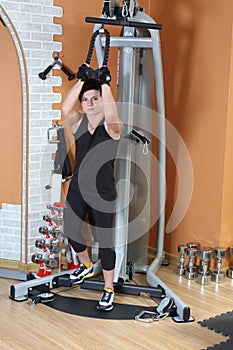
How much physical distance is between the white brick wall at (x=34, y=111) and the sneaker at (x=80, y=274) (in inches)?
13.9

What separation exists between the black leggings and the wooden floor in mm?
261

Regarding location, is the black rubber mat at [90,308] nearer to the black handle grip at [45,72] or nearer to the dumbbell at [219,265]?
the dumbbell at [219,265]

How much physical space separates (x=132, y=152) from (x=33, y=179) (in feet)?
2.01

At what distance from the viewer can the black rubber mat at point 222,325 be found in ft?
8.81

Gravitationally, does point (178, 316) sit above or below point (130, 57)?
below

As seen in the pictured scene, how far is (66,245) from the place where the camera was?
11.5 ft

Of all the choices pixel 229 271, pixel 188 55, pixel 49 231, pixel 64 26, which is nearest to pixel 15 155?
pixel 49 231

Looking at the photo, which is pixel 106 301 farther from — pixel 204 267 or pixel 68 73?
pixel 68 73

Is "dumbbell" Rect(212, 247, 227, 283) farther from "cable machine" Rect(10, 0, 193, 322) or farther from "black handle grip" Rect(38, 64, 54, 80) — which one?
"black handle grip" Rect(38, 64, 54, 80)

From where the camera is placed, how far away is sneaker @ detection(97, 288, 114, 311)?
306 cm

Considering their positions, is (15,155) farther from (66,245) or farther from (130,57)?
(130,57)

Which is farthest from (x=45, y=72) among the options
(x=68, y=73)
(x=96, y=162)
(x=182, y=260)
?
(x=182, y=260)

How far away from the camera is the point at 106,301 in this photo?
3070 millimetres

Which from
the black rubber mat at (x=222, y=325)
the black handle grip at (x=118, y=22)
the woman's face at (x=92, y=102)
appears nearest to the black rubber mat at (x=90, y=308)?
the black rubber mat at (x=222, y=325)
